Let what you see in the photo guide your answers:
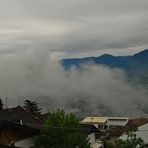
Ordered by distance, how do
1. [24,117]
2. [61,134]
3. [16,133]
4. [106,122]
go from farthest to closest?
1. [106,122]
2. [24,117]
3. [16,133]
4. [61,134]

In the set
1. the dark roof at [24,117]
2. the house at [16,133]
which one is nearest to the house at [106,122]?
the dark roof at [24,117]

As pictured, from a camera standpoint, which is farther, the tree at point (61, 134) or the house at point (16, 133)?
the house at point (16, 133)

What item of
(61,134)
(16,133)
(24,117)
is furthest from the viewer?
(24,117)

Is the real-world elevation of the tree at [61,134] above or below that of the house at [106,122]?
above

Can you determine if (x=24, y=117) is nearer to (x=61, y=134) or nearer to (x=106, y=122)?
(x=61, y=134)

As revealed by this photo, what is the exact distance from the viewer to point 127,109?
634ft

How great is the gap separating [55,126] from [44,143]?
63.3 inches

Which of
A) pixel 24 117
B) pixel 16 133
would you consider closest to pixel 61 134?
pixel 16 133

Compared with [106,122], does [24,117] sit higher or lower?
higher

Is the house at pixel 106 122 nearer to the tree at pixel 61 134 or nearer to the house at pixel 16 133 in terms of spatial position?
the house at pixel 16 133

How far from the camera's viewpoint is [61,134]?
102ft

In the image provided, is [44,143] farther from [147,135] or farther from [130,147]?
[147,135]

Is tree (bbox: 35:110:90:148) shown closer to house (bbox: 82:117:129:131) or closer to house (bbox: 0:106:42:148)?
house (bbox: 0:106:42:148)

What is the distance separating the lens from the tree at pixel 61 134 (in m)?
30.6
